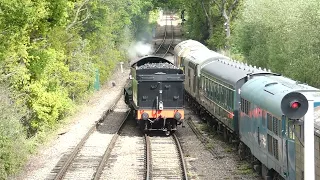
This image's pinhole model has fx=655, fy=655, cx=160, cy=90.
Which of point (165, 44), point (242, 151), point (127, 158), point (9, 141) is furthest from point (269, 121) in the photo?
point (165, 44)

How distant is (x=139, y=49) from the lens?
2798 inches

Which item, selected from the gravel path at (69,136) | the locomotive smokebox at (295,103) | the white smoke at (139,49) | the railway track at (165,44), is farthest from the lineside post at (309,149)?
the railway track at (165,44)

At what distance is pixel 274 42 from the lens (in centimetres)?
3434

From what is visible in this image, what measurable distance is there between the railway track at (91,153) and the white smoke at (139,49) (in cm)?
3561

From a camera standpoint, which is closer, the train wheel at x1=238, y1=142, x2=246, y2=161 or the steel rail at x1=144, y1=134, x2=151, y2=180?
the steel rail at x1=144, y1=134, x2=151, y2=180

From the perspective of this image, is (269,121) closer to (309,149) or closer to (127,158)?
(127,158)

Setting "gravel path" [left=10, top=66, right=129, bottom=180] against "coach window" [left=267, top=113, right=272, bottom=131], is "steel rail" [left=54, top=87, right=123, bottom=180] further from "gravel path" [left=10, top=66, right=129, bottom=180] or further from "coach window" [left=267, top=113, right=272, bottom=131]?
"coach window" [left=267, top=113, right=272, bottom=131]

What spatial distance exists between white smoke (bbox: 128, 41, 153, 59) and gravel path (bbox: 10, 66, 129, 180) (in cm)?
2098

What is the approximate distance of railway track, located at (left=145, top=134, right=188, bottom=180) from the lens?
18.4 meters

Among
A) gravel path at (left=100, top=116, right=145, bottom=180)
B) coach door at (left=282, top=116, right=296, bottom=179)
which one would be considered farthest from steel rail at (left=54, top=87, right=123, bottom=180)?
coach door at (left=282, top=116, right=296, bottom=179)

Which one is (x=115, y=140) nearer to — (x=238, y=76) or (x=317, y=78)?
(x=238, y=76)

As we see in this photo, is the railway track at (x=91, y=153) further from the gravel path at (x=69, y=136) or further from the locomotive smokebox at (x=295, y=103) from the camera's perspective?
the locomotive smokebox at (x=295, y=103)

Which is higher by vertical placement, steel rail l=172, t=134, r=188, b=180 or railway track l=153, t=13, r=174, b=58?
railway track l=153, t=13, r=174, b=58

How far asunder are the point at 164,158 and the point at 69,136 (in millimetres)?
6357
